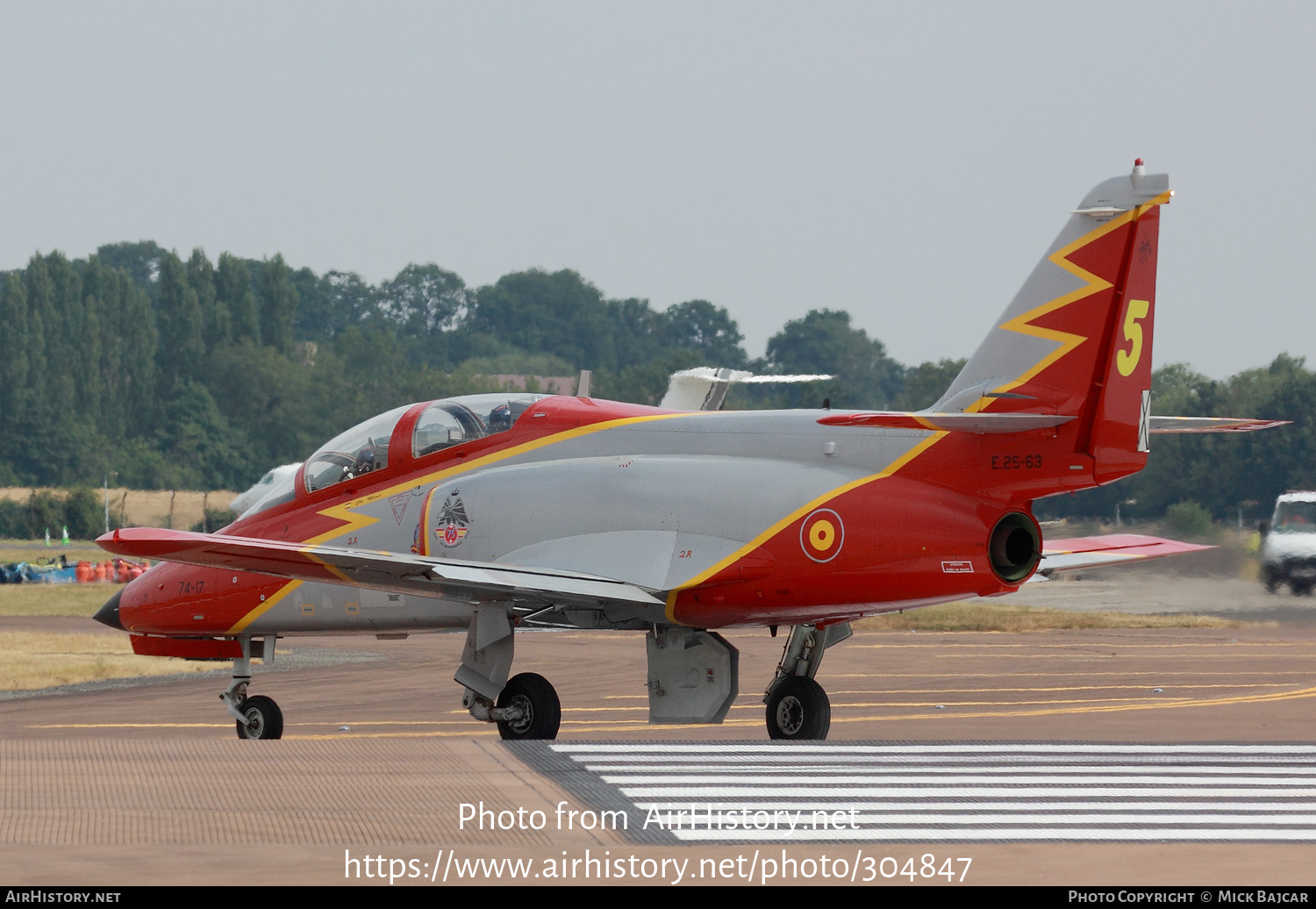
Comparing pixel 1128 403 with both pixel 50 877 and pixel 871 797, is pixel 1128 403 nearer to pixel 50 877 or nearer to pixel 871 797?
pixel 871 797

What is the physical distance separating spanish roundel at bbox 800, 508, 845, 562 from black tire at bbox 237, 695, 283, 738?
17.7ft

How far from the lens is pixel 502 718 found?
556 inches

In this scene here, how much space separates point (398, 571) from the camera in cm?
1352

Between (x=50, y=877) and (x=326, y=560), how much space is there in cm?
639

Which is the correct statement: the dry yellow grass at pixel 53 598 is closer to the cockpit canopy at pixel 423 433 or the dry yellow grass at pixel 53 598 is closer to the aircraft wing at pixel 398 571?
the cockpit canopy at pixel 423 433

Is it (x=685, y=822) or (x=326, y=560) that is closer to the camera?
(x=685, y=822)

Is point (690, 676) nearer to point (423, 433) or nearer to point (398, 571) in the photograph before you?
point (398, 571)

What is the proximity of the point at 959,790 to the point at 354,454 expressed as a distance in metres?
7.66

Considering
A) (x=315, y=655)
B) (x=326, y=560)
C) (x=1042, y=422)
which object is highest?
(x=1042, y=422)

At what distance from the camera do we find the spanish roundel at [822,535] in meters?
13.4

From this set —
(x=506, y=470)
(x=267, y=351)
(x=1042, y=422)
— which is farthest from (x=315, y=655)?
(x=267, y=351)

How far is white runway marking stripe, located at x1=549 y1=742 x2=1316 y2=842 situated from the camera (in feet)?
28.6

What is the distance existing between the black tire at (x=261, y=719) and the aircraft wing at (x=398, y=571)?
1.97 m
